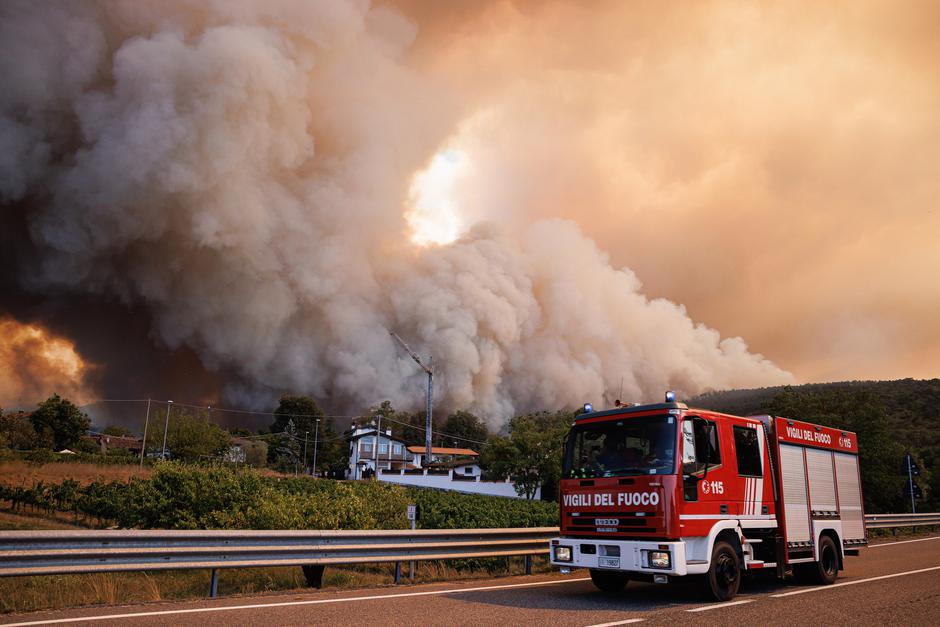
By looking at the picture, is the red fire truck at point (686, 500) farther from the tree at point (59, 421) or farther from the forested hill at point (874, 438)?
the tree at point (59, 421)

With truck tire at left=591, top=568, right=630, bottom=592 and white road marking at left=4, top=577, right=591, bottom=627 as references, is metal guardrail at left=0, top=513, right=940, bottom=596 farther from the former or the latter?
truck tire at left=591, top=568, right=630, bottom=592

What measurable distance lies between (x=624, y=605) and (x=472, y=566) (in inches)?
191

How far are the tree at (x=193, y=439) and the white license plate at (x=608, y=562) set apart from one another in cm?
6497

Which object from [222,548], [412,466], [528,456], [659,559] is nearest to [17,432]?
[412,466]

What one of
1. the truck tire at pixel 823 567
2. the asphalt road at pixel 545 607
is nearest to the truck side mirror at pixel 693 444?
the asphalt road at pixel 545 607

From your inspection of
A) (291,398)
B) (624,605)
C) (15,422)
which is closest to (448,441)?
(291,398)

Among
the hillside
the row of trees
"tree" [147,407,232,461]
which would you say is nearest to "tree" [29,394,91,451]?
the row of trees

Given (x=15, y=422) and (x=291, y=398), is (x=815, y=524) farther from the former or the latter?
(x=291, y=398)

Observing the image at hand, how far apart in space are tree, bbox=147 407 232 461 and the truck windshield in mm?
64278

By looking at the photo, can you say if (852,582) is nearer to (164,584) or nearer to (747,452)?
(747,452)

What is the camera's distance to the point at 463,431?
112 m

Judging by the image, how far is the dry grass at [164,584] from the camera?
26.4 ft

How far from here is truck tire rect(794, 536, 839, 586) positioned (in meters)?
11.3

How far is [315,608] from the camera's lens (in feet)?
26.3
